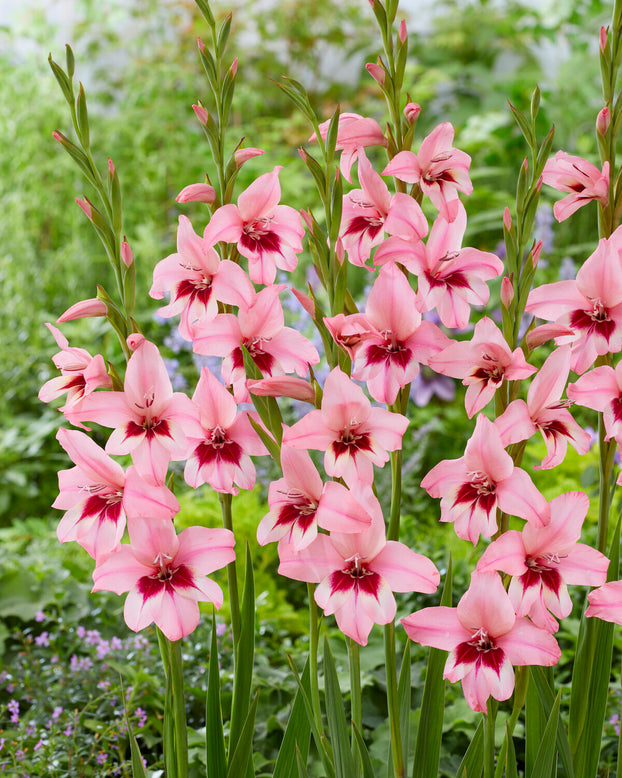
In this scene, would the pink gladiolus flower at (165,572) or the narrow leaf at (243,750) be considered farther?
the narrow leaf at (243,750)

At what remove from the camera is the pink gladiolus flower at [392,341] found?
28.9 inches

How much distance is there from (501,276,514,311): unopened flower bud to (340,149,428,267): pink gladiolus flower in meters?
0.09

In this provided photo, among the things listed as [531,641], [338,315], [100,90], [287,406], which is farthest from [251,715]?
[100,90]

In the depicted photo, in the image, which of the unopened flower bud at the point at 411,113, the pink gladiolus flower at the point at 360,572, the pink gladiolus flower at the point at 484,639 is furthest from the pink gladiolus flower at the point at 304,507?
the unopened flower bud at the point at 411,113

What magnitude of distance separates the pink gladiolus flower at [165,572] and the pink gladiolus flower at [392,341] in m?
0.20

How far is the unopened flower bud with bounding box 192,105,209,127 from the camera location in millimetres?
767

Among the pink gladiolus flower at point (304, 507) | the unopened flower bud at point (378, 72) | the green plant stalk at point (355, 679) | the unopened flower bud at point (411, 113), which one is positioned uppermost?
the unopened flower bud at point (378, 72)

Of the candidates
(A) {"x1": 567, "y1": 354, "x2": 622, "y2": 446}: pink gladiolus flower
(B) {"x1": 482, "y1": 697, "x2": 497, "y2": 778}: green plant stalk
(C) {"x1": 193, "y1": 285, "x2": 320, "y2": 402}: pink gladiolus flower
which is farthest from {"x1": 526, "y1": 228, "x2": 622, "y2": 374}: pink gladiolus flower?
(B) {"x1": 482, "y1": 697, "x2": 497, "y2": 778}: green plant stalk

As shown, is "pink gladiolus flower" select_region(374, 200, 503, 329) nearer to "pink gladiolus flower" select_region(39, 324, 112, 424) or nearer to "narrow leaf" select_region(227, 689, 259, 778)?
"pink gladiolus flower" select_region(39, 324, 112, 424)

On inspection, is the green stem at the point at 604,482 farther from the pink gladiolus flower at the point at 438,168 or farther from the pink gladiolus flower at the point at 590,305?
the pink gladiolus flower at the point at 438,168

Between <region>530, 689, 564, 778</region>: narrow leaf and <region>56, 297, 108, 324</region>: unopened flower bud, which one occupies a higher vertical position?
<region>56, 297, 108, 324</region>: unopened flower bud

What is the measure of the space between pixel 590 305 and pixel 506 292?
0.10 metres

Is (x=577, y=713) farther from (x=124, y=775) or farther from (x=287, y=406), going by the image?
(x=287, y=406)

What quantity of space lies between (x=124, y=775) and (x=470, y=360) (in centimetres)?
90
